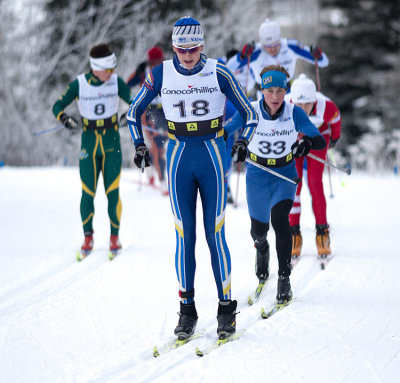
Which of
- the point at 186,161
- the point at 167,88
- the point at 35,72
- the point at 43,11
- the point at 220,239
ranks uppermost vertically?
the point at 43,11

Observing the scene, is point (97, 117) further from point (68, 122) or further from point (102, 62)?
point (102, 62)

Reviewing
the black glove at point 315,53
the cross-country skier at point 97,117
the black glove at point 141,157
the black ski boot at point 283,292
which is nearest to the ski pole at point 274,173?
the black ski boot at point 283,292

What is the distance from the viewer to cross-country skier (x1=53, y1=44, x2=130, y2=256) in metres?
5.81

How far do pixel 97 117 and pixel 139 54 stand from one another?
12442 millimetres

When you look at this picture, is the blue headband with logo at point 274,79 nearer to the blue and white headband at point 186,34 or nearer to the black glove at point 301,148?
the black glove at point 301,148

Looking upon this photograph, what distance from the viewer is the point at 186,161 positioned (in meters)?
3.68

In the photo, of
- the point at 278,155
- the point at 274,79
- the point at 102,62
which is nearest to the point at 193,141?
the point at 274,79

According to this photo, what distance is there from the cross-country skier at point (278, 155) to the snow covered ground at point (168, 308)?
1.65 ft

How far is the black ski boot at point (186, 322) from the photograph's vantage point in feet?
12.2

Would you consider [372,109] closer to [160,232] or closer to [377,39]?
[377,39]

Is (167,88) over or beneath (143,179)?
over

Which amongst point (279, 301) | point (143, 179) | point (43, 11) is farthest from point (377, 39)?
point (279, 301)

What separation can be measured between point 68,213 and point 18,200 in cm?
116

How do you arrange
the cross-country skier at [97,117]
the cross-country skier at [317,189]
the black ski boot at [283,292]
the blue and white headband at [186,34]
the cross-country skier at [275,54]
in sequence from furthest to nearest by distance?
the cross-country skier at [275,54], the cross-country skier at [97,117], the cross-country skier at [317,189], the black ski boot at [283,292], the blue and white headband at [186,34]
